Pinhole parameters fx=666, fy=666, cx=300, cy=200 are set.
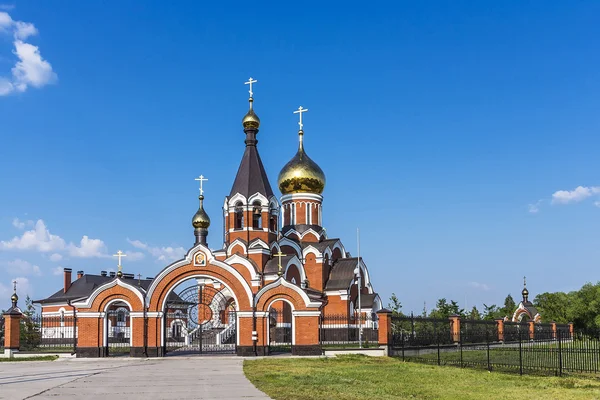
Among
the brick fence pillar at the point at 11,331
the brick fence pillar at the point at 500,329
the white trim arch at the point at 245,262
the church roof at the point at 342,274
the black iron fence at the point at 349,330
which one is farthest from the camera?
the church roof at the point at 342,274

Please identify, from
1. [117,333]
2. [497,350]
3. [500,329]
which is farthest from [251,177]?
[497,350]

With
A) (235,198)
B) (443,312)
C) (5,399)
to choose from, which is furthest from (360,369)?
(443,312)

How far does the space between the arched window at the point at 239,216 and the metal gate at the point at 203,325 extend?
4.11 metres

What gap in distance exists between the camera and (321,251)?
119 feet

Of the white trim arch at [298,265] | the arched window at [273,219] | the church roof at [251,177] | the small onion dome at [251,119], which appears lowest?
the white trim arch at [298,265]

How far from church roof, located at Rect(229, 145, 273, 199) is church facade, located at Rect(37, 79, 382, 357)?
0.20 feet

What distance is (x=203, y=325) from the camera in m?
27.5

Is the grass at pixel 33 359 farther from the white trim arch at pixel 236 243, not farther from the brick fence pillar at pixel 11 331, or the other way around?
the white trim arch at pixel 236 243

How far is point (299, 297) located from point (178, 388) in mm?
10959

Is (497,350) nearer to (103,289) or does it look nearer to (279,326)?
(279,326)

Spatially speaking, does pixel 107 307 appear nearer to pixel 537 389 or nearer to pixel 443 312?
pixel 537 389

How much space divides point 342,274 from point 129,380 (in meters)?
22.4

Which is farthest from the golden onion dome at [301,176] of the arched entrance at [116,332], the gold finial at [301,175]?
the arched entrance at [116,332]

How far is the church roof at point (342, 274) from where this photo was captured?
35.7 m
